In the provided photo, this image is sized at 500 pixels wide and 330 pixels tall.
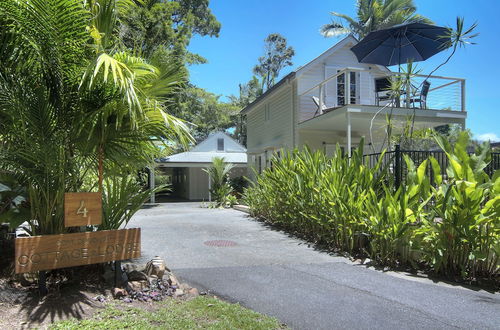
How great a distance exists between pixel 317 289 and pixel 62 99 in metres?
3.96

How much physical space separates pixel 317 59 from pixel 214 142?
1446 centimetres

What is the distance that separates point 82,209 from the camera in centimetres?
409

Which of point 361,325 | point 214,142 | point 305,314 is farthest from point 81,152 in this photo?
point 214,142

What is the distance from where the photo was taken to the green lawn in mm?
3508

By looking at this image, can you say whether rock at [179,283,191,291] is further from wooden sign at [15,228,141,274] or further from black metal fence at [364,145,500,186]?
black metal fence at [364,145,500,186]

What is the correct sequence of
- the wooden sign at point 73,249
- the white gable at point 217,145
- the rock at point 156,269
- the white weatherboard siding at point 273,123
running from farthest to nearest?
the white gable at point 217,145 < the white weatherboard siding at point 273,123 < the rock at point 156,269 < the wooden sign at point 73,249

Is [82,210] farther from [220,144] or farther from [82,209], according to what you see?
[220,144]

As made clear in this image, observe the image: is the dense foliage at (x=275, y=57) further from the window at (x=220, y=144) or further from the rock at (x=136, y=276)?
the rock at (x=136, y=276)

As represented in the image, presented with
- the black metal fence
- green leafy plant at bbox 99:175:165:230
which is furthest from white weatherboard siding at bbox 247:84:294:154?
green leafy plant at bbox 99:175:165:230

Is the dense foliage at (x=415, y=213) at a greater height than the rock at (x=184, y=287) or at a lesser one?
greater

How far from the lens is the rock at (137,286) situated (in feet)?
14.6

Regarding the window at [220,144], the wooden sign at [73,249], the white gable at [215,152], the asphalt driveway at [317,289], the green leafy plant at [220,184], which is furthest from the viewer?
the window at [220,144]

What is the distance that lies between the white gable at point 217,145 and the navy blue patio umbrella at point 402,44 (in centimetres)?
1754

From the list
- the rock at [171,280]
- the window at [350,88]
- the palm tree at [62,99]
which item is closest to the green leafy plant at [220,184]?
the window at [350,88]
